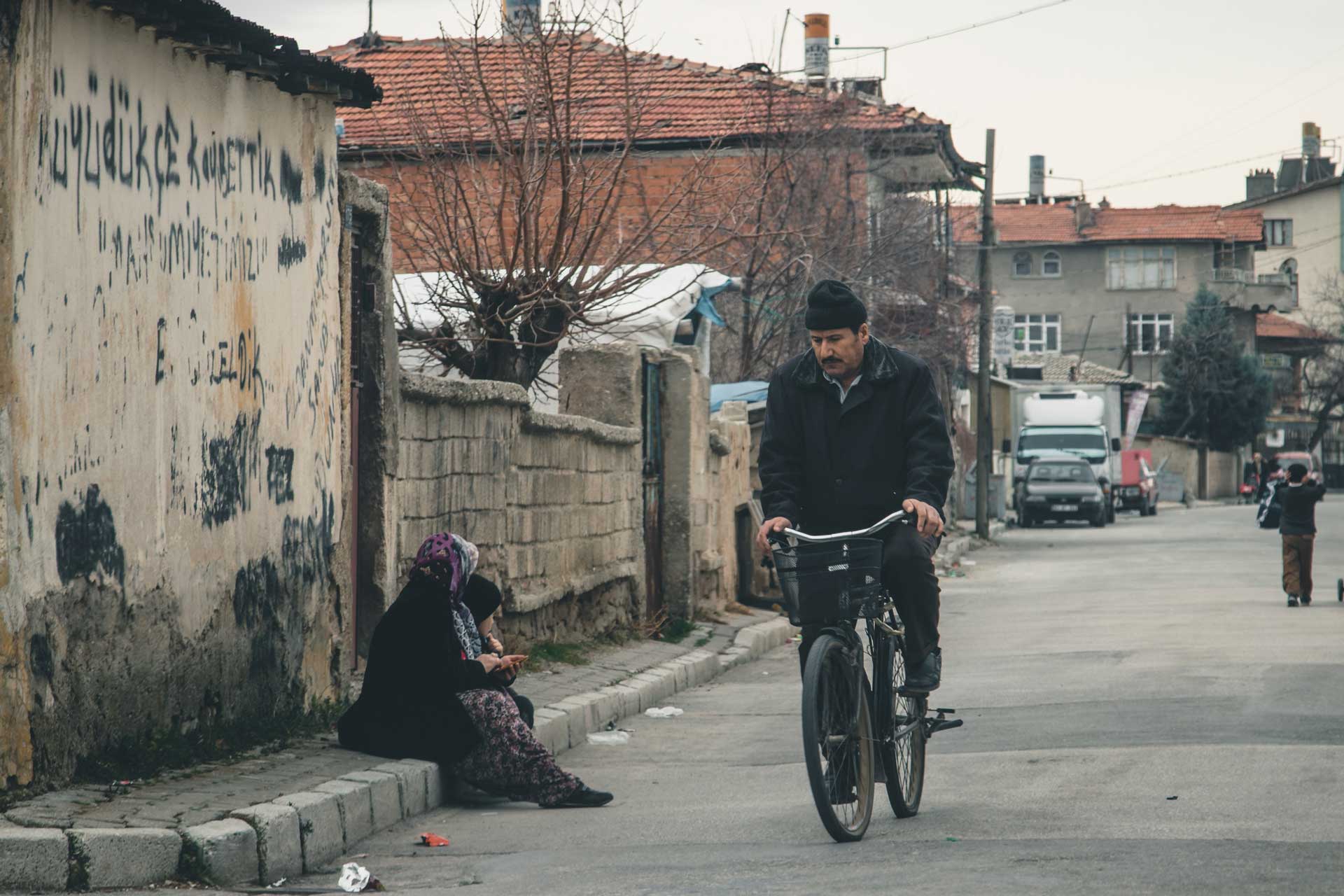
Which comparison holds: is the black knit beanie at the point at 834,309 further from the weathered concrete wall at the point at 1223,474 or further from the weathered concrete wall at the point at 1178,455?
the weathered concrete wall at the point at 1223,474

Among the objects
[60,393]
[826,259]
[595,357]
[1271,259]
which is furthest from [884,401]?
[1271,259]

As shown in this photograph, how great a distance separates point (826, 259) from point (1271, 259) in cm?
7166

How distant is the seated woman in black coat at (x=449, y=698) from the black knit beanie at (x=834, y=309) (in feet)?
6.15

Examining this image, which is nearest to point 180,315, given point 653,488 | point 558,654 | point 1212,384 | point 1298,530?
point 558,654

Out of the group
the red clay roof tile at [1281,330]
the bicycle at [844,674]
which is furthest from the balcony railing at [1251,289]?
the bicycle at [844,674]

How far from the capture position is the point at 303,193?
841 cm

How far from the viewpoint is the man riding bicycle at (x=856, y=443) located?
20.7 feet

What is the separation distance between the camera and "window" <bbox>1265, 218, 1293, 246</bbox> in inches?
3570

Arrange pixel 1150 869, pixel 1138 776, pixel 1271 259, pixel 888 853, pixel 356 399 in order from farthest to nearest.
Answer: pixel 1271 259 → pixel 356 399 → pixel 1138 776 → pixel 888 853 → pixel 1150 869

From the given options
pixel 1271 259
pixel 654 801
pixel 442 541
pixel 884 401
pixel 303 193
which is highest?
pixel 1271 259

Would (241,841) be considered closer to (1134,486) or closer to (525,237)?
(525,237)

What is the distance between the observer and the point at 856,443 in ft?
21.1

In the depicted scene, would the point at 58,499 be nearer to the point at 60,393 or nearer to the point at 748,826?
the point at 60,393

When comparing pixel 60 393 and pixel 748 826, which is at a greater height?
pixel 60 393
